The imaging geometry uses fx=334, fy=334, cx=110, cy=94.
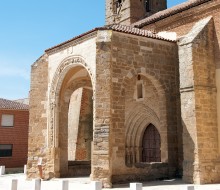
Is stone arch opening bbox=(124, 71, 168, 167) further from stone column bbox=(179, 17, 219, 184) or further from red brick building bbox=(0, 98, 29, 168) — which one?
A: red brick building bbox=(0, 98, 29, 168)

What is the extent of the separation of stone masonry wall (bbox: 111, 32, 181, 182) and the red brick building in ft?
45.2

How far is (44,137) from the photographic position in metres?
13.5

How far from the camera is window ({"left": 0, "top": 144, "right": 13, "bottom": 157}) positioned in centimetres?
2281

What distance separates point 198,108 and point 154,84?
218 centimetres

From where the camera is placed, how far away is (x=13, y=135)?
2359 cm

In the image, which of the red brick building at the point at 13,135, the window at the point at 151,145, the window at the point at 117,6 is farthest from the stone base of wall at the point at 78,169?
the window at the point at 117,6

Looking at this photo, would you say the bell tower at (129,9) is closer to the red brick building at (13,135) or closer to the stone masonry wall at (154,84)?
the red brick building at (13,135)

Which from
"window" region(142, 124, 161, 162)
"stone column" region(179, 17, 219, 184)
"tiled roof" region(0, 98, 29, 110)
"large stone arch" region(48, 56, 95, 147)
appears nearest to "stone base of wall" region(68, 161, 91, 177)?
"large stone arch" region(48, 56, 95, 147)

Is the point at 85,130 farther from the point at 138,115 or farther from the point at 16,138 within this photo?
the point at 16,138

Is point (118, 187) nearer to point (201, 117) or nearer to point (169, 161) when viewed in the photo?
point (169, 161)

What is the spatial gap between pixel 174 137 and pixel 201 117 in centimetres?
162

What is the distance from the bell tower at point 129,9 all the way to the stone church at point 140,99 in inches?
317

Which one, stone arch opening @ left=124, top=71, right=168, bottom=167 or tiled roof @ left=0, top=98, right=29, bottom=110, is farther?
tiled roof @ left=0, top=98, right=29, bottom=110

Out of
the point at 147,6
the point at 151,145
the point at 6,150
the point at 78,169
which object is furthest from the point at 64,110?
the point at 147,6
